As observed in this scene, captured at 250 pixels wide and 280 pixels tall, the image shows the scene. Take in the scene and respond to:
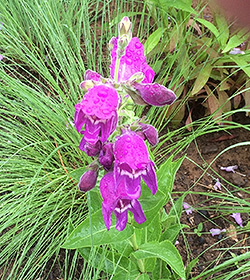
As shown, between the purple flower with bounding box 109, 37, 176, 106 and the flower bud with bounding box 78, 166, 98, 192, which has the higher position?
the purple flower with bounding box 109, 37, 176, 106

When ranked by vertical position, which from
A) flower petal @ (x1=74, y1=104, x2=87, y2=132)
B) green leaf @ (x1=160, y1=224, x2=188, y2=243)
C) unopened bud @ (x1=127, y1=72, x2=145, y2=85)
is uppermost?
unopened bud @ (x1=127, y1=72, x2=145, y2=85)

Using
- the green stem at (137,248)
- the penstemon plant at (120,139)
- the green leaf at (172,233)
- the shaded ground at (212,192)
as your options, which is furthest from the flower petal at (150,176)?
Answer: the shaded ground at (212,192)

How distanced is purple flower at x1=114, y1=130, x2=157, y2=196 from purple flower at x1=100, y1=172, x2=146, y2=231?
0.7 inches

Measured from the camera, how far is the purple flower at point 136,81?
2.33 feet

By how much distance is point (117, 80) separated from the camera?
766mm

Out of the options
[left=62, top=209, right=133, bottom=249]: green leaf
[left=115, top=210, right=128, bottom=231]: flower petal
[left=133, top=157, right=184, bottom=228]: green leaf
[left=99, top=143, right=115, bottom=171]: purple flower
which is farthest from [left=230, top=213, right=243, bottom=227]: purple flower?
[left=99, top=143, right=115, bottom=171]: purple flower

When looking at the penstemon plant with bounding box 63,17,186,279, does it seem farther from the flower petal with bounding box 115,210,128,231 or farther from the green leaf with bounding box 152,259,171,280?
the green leaf with bounding box 152,259,171,280

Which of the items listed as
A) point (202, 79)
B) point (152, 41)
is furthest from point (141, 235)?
point (152, 41)

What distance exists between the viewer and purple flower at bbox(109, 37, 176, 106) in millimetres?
709

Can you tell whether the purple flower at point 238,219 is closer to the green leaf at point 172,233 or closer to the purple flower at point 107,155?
the green leaf at point 172,233

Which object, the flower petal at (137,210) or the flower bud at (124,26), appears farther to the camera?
the flower petal at (137,210)

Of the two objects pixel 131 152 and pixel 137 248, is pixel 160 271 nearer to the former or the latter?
pixel 137 248

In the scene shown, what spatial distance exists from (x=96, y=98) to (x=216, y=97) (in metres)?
1.51

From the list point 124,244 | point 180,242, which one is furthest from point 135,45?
point 180,242
